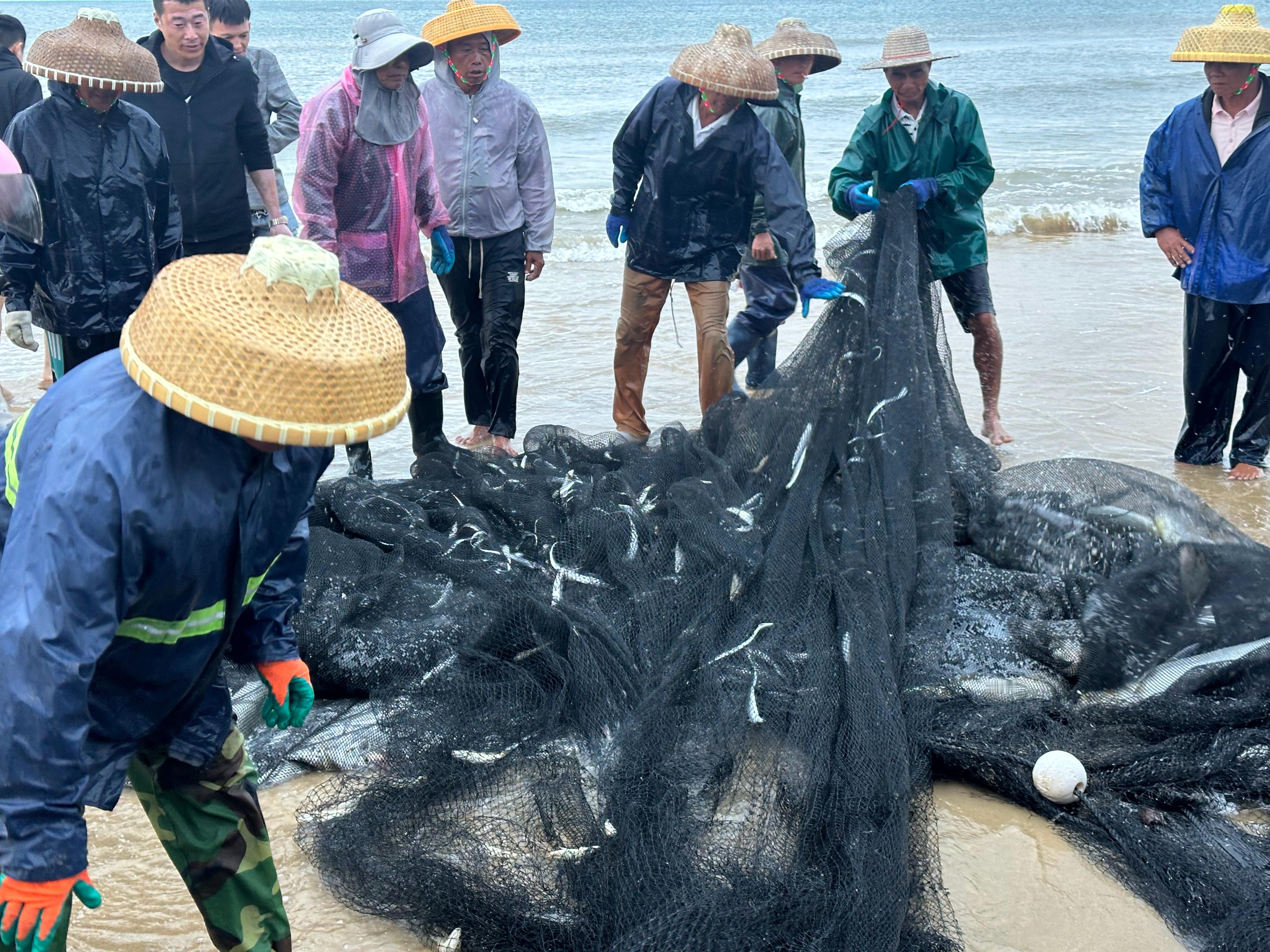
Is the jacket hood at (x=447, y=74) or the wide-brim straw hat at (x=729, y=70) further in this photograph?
the jacket hood at (x=447, y=74)

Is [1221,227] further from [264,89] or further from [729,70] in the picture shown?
[264,89]

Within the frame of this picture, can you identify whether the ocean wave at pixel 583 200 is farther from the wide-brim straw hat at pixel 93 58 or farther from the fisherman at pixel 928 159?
the wide-brim straw hat at pixel 93 58

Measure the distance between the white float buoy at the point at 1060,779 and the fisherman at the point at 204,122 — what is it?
4331mm

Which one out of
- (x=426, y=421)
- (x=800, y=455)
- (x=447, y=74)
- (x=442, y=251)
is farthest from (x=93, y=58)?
(x=800, y=455)

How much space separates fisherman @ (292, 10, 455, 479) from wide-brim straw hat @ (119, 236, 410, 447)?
9.61 feet

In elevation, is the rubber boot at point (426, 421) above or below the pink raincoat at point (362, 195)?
below

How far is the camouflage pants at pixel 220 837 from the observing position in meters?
2.25

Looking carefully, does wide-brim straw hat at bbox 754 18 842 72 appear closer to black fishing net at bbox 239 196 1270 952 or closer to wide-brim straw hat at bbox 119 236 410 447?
black fishing net at bbox 239 196 1270 952

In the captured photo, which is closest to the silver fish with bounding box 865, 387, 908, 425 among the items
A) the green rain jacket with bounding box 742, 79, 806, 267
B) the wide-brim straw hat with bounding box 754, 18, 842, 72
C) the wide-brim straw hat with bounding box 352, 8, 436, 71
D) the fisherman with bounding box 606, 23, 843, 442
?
the fisherman with bounding box 606, 23, 843, 442

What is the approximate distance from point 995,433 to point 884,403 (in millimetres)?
2114

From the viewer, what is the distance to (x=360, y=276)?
17.0ft

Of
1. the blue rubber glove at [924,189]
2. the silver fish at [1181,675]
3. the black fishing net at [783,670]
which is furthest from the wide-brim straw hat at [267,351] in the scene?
the blue rubber glove at [924,189]

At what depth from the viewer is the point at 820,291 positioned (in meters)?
5.29

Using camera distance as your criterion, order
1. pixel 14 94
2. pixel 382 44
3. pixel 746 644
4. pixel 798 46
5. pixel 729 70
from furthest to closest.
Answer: pixel 798 46 < pixel 14 94 < pixel 729 70 < pixel 382 44 < pixel 746 644
